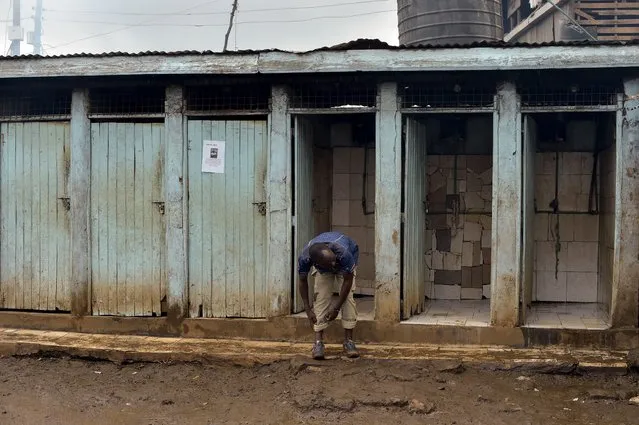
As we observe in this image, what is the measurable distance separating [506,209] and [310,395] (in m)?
2.98

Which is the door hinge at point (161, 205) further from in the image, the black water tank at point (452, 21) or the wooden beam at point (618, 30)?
the wooden beam at point (618, 30)

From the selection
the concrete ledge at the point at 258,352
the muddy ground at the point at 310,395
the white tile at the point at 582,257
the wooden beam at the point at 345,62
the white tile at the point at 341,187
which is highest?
the wooden beam at the point at 345,62

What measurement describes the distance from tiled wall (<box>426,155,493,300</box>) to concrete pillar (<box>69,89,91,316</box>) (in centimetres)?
450

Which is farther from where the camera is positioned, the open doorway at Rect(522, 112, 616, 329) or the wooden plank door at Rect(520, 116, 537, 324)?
the open doorway at Rect(522, 112, 616, 329)

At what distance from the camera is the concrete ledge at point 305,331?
261 inches

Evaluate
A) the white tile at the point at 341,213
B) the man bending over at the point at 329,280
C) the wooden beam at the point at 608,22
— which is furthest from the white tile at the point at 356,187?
the wooden beam at the point at 608,22

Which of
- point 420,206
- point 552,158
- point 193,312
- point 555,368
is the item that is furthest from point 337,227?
A: point 555,368

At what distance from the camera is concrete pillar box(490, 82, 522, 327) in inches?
265

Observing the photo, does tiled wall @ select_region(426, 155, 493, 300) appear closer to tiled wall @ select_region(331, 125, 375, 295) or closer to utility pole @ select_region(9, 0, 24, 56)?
tiled wall @ select_region(331, 125, 375, 295)

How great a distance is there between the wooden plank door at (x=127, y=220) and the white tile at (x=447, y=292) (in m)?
3.75

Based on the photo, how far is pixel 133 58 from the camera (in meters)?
7.06

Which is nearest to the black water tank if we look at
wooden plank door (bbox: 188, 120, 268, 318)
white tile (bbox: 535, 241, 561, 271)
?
white tile (bbox: 535, 241, 561, 271)

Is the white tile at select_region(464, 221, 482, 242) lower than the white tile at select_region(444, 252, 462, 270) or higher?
higher

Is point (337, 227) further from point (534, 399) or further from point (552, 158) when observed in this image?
point (534, 399)
